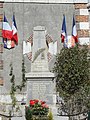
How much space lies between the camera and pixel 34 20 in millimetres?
27922

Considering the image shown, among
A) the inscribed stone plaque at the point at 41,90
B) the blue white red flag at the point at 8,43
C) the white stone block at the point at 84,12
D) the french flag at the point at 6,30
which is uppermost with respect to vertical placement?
the white stone block at the point at 84,12

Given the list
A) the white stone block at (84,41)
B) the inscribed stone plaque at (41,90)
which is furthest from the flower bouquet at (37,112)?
the white stone block at (84,41)

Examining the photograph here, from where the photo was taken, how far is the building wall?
27.3 m

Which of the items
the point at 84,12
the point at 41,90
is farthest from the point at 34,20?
the point at 41,90

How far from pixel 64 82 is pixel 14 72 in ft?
16.0

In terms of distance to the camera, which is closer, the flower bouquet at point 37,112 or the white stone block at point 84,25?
the flower bouquet at point 37,112

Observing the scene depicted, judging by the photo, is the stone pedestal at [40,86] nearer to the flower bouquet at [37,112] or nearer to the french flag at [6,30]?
the flower bouquet at [37,112]

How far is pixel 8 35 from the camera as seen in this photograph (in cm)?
2719

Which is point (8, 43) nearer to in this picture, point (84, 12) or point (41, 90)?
point (84, 12)

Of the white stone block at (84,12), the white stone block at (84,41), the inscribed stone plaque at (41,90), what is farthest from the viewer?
the white stone block at (84,12)

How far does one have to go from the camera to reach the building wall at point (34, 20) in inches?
1077

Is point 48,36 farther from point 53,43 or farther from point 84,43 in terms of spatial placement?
point 84,43

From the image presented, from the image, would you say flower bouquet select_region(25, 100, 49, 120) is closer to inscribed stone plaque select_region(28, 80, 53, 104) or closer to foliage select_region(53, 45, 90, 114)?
inscribed stone plaque select_region(28, 80, 53, 104)

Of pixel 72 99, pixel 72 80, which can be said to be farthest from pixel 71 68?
pixel 72 99
